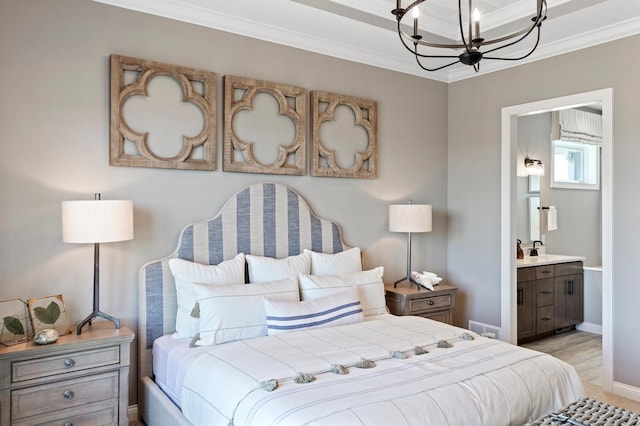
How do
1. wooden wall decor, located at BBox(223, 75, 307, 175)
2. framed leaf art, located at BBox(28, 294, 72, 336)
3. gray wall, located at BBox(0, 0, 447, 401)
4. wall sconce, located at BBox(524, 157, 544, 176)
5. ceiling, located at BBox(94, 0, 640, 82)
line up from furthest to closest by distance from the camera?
wall sconce, located at BBox(524, 157, 544, 176) → wooden wall decor, located at BBox(223, 75, 307, 175) → ceiling, located at BBox(94, 0, 640, 82) → gray wall, located at BBox(0, 0, 447, 401) → framed leaf art, located at BBox(28, 294, 72, 336)

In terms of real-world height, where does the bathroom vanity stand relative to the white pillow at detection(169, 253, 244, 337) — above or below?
below

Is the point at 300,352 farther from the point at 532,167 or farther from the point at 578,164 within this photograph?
the point at 578,164

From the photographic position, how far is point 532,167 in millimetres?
5363

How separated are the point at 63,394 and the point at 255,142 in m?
2.00

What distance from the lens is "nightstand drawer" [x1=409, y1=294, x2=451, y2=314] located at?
380 cm

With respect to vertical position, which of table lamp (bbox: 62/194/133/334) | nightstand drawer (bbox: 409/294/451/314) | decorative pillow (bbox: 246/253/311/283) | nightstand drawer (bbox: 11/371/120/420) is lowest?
nightstand drawer (bbox: 11/371/120/420)

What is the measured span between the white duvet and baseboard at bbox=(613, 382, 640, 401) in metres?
1.53

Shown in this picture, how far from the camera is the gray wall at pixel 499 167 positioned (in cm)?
340

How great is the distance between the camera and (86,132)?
280 cm

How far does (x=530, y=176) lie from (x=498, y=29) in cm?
232

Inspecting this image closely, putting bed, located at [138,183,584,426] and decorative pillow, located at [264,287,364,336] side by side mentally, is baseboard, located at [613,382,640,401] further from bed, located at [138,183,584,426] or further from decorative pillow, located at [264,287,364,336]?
decorative pillow, located at [264,287,364,336]

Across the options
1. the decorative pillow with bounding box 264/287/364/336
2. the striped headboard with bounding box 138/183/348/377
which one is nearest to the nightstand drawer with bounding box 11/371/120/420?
the striped headboard with bounding box 138/183/348/377

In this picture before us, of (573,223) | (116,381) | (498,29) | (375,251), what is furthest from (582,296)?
(116,381)

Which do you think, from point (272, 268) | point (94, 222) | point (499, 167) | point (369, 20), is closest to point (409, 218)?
point (499, 167)
